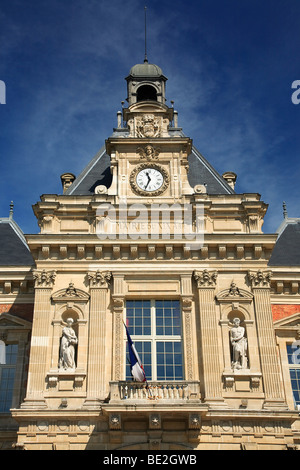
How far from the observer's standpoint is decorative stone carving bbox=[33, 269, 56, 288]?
70.1ft

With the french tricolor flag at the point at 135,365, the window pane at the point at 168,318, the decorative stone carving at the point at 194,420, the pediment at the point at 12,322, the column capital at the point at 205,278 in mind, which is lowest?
the decorative stone carving at the point at 194,420

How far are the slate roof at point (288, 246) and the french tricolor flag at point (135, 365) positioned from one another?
354 inches

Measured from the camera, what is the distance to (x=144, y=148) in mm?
24141

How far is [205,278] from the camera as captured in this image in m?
21.4

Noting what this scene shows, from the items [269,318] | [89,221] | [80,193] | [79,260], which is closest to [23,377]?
[79,260]

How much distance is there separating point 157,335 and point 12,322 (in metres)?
6.26

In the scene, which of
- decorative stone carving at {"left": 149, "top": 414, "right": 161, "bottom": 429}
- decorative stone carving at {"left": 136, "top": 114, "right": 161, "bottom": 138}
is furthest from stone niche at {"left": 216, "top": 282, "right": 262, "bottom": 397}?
decorative stone carving at {"left": 136, "top": 114, "right": 161, "bottom": 138}

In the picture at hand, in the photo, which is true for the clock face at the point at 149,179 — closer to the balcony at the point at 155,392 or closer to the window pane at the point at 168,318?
the window pane at the point at 168,318

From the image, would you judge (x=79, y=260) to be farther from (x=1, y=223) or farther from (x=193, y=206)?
(x=1, y=223)

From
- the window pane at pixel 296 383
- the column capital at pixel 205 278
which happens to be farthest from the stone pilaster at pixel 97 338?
the window pane at pixel 296 383

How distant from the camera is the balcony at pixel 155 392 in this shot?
18609mm

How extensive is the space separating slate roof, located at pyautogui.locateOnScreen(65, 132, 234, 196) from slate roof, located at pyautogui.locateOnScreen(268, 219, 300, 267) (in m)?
4.00

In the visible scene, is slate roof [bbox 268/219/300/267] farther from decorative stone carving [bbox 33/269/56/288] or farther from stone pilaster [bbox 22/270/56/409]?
stone pilaster [bbox 22/270/56/409]

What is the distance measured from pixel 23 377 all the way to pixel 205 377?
23.9ft
